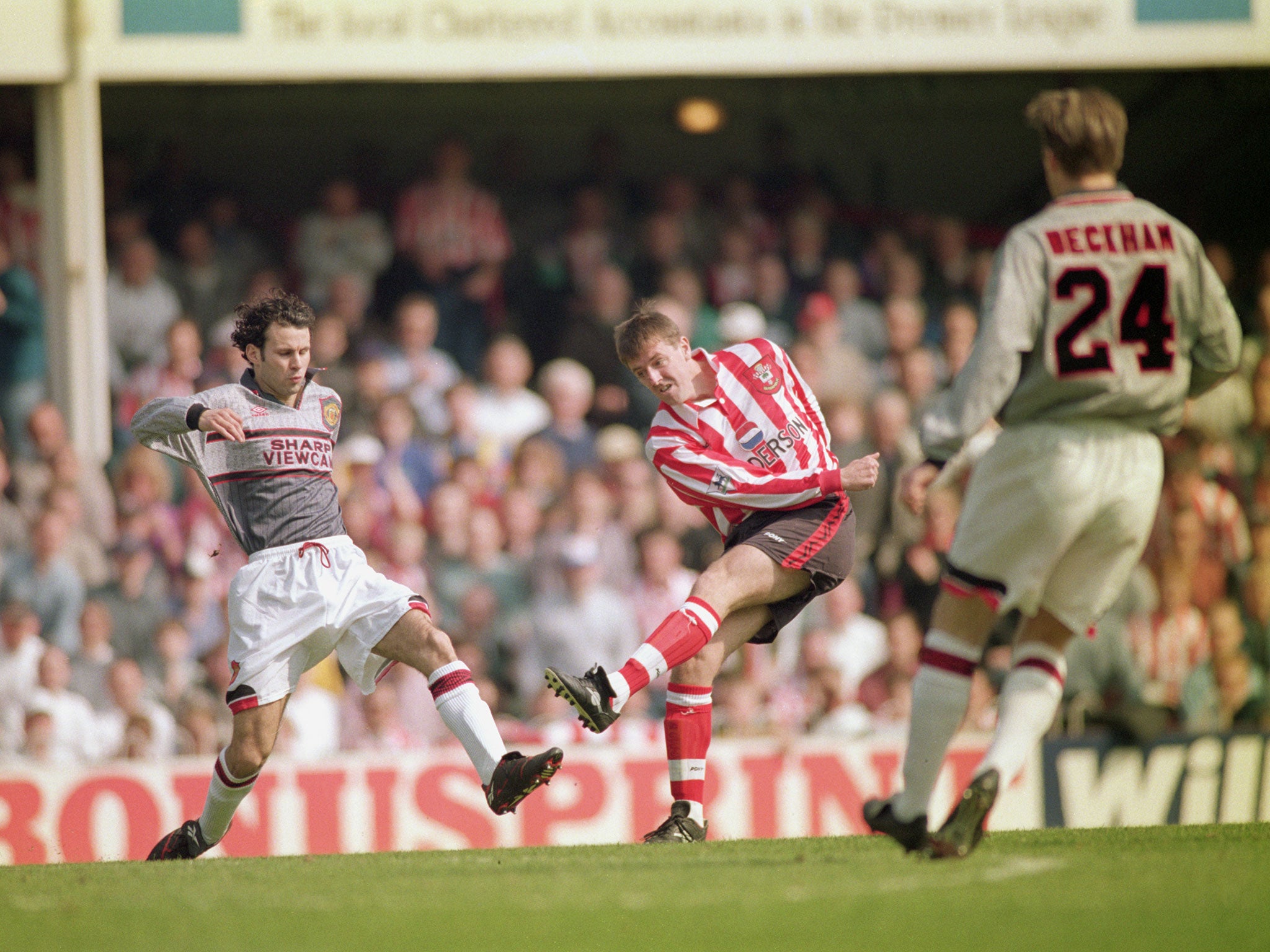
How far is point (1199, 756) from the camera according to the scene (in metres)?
9.73

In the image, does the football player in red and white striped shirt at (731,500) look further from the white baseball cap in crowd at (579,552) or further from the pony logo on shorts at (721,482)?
the white baseball cap in crowd at (579,552)

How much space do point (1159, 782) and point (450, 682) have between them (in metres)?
5.34

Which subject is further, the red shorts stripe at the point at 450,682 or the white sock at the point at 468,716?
the red shorts stripe at the point at 450,682

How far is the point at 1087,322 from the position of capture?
457 cm

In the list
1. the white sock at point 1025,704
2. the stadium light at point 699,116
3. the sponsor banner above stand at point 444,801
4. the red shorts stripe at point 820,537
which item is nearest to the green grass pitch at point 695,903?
the white sock at point 1025,704

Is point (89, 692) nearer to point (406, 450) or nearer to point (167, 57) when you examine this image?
point (406, 450)

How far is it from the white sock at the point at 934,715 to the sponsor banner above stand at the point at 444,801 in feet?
14.8

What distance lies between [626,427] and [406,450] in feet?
5.54

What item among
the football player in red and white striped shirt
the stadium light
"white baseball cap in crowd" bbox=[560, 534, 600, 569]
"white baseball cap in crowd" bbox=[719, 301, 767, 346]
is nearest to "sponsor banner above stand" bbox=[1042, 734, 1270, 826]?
"white baseball cap in crowd" bbox=[560, 534, 600, 569]

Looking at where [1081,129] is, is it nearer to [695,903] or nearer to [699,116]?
[695,903]

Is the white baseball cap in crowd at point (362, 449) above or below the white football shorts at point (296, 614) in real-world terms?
above

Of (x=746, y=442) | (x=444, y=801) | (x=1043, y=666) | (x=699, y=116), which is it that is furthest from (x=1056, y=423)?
(x=699, y=116)

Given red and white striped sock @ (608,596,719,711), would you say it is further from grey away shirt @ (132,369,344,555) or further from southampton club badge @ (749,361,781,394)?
grey away shirt @ (132,369,344,555)

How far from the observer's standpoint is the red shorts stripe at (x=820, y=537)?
21.1 feet
